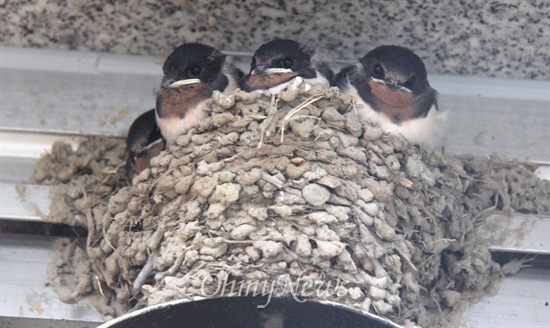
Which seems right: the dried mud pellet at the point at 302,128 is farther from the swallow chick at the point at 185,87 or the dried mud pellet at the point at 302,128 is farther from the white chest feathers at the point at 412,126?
the swallow chick at the point at 185,87

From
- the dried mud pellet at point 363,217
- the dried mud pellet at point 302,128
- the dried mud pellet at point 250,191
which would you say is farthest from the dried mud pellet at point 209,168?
the dried mud pellet at point 363,217

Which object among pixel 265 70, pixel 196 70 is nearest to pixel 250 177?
pixel 265 70

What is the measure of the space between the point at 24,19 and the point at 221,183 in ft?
3.74

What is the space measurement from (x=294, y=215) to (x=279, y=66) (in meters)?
0.77

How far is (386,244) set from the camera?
11.1ft

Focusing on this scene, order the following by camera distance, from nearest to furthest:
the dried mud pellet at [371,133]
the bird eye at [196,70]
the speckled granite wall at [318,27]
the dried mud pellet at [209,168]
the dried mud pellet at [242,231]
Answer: the dried mud pellet at [242,231] → the dried mud pellet at [209,168] → the dried mud pellet at [371,133] → the speckled granite wall at [318,27] → the bird eye at [196,70]

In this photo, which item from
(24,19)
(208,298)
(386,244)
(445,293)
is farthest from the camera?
(24,19)

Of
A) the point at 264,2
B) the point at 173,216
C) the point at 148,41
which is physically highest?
the point at 264,2

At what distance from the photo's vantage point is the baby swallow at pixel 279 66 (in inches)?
152

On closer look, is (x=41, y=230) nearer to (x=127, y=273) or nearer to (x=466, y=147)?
(x=127, y=273)

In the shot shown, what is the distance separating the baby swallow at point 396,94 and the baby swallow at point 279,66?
20 centimetres

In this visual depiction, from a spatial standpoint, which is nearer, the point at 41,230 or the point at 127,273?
the point at 127,273

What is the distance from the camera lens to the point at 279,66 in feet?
12.7

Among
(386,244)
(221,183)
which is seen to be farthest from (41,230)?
(386,244)
